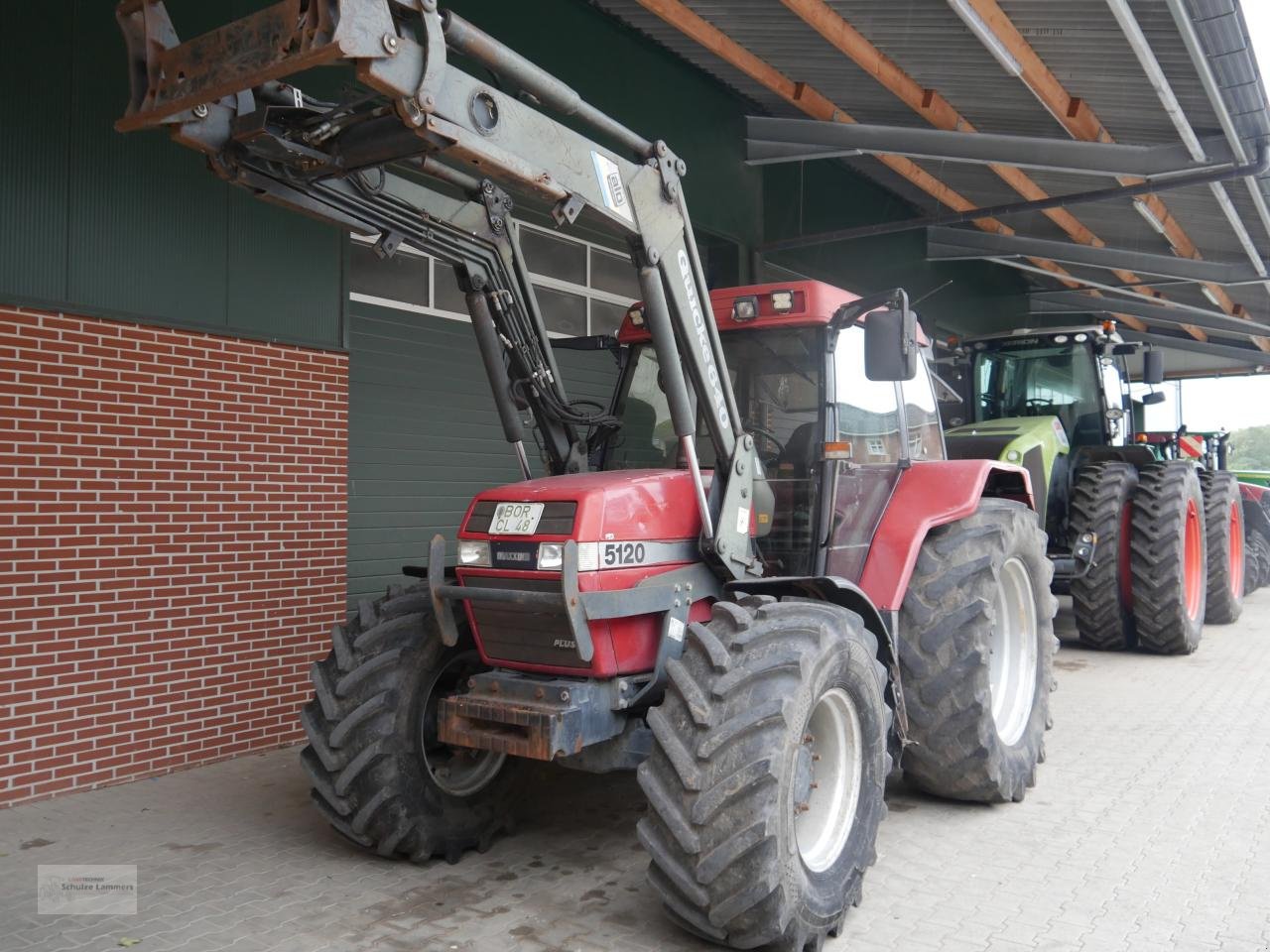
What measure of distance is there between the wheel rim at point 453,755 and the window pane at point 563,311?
14.9 ft

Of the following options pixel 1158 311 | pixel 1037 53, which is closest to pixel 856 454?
pixel 1037 53

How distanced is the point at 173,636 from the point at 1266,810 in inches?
229

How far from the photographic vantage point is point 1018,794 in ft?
16.4

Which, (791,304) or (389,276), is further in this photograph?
(389,276)

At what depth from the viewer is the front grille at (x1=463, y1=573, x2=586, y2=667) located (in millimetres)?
3779

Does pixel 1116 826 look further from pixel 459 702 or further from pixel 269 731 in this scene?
pixel 269 731

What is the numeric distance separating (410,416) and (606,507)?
150 inches

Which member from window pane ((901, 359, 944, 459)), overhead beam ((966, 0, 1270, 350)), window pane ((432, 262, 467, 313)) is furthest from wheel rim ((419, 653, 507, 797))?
overhead beam ((966, 0, 1270, 350))

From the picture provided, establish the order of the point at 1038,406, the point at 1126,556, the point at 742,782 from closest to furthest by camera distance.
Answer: the point at 742,782 < the point at 1126,556 < the point at 1038,406

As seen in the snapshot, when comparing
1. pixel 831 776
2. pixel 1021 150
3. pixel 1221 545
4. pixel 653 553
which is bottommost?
pixel 831 776

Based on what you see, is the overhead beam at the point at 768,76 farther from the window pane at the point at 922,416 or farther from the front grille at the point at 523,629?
the front grille at the point at 523,629

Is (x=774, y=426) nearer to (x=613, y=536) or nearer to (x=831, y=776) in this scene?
(x=613, y=536)

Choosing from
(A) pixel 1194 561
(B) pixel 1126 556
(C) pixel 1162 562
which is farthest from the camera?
(A) pixel 1194 561

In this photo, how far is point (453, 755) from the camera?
14.7 feet
